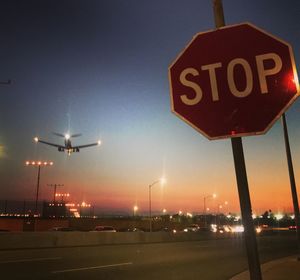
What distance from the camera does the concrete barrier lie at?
2385 centimetres

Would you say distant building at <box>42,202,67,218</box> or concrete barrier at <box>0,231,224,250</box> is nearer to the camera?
concrete barrier at <box>0,231,224,250</box>

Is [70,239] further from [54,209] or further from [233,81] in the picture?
[54,209]

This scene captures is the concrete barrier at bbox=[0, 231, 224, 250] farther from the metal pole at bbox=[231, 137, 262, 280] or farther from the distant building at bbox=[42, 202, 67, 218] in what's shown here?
the distant building at bbox=[42, 202, 67, 218]

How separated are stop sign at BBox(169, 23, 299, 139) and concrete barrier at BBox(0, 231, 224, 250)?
22.5 metres

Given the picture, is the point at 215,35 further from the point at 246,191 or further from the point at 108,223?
the point at 108,223

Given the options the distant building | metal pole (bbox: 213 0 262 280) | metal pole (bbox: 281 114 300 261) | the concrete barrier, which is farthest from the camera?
the distant building

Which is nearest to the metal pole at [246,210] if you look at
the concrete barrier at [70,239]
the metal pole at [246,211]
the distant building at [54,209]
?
the metal pole at [246,211]

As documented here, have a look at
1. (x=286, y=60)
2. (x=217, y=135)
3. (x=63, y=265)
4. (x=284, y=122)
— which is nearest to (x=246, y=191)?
(x=217, y=135)

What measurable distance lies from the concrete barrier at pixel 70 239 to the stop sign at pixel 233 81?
22505 mm

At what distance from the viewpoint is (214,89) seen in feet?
10.8

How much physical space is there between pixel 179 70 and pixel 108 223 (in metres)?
93.2

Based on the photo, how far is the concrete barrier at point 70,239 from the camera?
939 inches

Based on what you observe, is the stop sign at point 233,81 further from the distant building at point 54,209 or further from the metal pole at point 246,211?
the distant building at point 54,209

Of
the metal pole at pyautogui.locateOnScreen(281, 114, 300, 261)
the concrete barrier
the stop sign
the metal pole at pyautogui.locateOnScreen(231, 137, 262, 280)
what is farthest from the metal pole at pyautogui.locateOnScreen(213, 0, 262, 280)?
the concrete barrier
